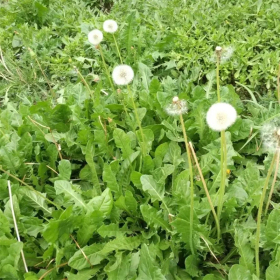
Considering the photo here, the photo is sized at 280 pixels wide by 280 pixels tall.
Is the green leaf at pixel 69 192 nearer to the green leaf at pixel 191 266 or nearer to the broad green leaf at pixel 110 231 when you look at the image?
the broad green leaf at pixel 110 231

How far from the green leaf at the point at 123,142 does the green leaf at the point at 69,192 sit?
374 millimetres

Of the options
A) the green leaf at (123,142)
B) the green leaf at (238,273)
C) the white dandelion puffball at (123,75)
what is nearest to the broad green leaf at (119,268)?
the green leaf at (238,273)

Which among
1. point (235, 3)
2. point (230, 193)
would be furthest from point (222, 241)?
point (235, 3)

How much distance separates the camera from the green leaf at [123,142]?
7.13 feet

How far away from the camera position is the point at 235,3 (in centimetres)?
339

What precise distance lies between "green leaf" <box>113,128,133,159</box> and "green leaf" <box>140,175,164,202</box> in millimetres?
257

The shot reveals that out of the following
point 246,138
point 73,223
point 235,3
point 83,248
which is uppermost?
point 235,3

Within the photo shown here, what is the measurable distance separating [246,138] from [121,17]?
1.92m

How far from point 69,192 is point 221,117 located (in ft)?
3.56

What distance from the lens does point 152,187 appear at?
1.97 m

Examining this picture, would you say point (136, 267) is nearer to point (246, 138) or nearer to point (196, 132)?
point (196, 132)

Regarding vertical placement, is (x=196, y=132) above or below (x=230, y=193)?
above

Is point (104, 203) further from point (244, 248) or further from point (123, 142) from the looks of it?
point (244, 248)

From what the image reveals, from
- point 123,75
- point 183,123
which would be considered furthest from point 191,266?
point 123,75
